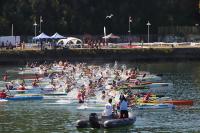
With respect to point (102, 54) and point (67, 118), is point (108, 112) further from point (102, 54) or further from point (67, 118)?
point (102, 54)

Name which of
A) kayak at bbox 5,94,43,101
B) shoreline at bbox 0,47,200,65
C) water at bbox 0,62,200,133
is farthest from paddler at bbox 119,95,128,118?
shoreline at bbox 0,47,200,65

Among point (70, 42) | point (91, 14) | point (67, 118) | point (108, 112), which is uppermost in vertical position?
point (91, 14)

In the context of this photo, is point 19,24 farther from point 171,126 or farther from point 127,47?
point 171,126

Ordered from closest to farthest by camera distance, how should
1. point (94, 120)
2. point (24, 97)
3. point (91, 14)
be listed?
point (94, 120)
point (24, 97)
point (91, 14)

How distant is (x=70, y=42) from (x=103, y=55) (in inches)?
347

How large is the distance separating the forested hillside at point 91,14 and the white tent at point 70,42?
931 cm

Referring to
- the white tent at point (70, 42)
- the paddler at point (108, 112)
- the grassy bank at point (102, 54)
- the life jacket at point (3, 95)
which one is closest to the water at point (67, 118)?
the paddler at point (108, 112)

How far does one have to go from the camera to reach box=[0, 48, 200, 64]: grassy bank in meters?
122

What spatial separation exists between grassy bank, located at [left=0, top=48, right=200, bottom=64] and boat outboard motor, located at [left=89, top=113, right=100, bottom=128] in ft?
227

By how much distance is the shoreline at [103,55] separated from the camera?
122 m

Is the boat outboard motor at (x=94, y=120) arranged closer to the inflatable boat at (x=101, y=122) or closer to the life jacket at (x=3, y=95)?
the inflatable boat at (x=101, y=122)

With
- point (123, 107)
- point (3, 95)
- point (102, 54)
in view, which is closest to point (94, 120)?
point (123, 107)

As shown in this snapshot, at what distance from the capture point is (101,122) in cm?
5388

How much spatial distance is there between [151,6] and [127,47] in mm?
20846
